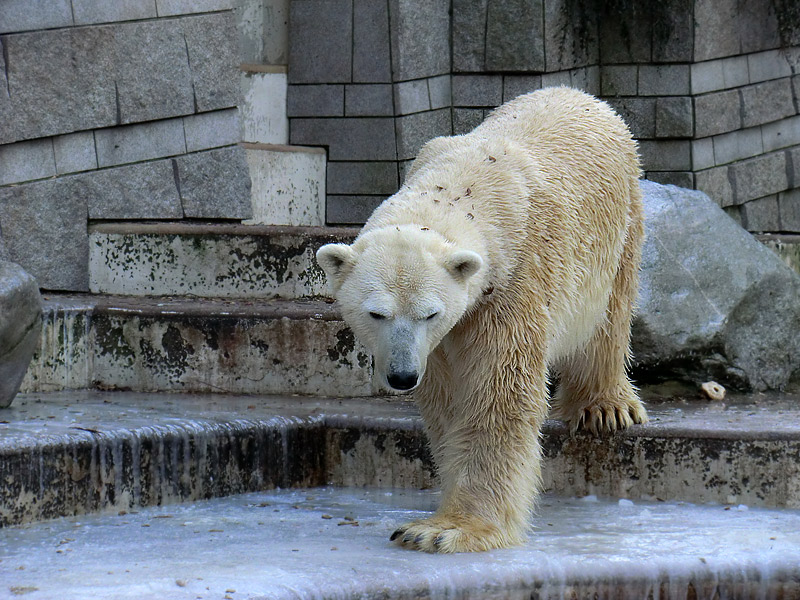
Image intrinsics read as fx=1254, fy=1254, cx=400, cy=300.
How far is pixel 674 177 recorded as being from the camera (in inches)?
336

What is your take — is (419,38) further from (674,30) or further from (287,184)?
(674,30)

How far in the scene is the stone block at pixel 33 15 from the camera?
20.0ft

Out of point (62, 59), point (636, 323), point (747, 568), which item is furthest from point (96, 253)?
point (747, 568)

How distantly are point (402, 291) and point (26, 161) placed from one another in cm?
340

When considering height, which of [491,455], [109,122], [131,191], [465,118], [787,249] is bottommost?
[491,455]

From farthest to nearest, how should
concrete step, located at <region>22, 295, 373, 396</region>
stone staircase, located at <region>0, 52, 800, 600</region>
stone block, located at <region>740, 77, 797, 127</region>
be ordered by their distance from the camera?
stone block, located at <region>740, 77, 797, 127</region>
concrete step, located at <region>22, 295, 373, 396</region>
stone staircase, located at <region>0, 52, 800, 600</region>

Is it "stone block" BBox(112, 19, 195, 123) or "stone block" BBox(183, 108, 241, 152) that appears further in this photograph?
"stone block" BBox(183, 108, 241, 152)

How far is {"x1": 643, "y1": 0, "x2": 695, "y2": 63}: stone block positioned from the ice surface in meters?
4.40

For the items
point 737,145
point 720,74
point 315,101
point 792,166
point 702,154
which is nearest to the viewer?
point 315,101

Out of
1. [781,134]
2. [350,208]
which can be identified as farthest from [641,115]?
[350,208]

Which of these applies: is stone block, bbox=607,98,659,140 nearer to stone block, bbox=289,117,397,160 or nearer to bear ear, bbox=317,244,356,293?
stone block, bbox=289,117,397,160

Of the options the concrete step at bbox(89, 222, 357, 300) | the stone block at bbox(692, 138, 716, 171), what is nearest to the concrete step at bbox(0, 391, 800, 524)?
the concrete step at bbox(89, 222, 357, 300)

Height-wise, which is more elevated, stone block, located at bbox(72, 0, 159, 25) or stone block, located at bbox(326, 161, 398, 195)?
stone block, located at bbox(72, 0, 159, 25)

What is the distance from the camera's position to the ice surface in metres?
3.47
